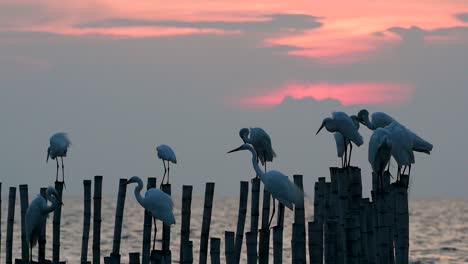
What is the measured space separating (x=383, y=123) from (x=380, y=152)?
3.47 meters

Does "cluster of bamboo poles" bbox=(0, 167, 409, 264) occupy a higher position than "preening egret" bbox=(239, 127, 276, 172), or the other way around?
"preening egret" bbox=(239, 127, 276, 172)

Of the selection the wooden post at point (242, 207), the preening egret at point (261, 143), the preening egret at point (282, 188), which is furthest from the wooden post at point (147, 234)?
the preening egret at point (282, 188)

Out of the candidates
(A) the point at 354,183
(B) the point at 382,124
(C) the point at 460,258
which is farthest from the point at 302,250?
→ (C) the point at 460,258

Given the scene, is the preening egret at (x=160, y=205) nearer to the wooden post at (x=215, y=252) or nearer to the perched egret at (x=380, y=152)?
the wooden post at (x=215, y=252)

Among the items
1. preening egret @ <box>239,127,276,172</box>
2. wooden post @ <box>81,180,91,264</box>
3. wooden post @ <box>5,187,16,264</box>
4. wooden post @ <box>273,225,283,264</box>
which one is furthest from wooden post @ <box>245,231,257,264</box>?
wooden post @ <box>5,187,16,264</box>

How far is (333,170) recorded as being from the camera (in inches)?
608

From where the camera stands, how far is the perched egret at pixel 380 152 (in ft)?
50.9

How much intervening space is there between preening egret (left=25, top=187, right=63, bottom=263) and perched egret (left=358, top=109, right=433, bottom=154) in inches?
220

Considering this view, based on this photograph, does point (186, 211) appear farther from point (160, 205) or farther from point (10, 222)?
point (10, 222)

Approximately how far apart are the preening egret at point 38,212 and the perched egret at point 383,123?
560cm

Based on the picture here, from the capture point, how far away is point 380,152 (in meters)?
15.5

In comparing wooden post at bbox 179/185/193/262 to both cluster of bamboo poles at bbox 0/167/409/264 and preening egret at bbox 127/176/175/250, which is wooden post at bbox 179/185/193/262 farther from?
cluster of bamboo poles at bbox 0/167/409/264

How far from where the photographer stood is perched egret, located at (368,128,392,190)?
15.5 meters

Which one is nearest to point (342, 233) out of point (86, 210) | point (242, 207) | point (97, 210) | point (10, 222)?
point (242, 207)
